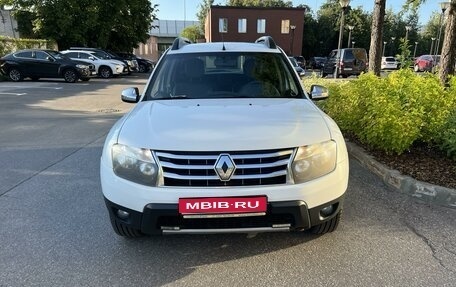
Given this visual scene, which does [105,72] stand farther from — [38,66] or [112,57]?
[38,66]

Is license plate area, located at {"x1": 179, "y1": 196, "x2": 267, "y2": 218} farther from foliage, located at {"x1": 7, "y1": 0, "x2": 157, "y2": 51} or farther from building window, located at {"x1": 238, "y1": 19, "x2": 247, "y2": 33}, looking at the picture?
building window, located at {"x1": 238, "y1": 19, "x2": 247, "y2": 33}

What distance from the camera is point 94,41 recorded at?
109 ft

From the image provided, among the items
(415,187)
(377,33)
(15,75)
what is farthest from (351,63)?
(415,187)

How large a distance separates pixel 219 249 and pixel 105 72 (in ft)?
77.2

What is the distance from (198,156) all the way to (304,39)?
193 feet

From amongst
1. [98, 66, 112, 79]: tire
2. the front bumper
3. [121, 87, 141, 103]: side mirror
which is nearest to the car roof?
[121, 87, 141, 103]: side mirror

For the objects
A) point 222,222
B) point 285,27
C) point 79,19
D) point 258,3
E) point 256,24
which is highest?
point 258,3

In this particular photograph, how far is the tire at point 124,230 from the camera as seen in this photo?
10.6 feet

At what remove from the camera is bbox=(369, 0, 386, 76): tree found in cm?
1004

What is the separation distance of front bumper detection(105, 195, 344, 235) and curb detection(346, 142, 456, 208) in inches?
81.3

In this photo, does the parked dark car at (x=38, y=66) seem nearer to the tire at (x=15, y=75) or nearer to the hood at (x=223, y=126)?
the tire at (x=15, y=75)

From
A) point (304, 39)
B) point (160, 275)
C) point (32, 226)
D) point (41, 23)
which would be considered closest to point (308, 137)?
point (160, 275)

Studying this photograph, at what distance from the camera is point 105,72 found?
82.1 ft

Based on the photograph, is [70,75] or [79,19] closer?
[70,75]
